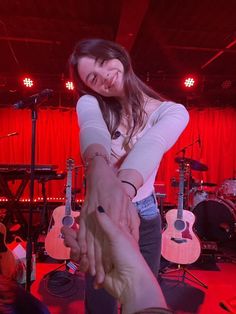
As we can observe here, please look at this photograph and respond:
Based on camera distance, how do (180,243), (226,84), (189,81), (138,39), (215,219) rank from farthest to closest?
(226,84)
(189,81)
(138,39)
(215,219)
(180,243)

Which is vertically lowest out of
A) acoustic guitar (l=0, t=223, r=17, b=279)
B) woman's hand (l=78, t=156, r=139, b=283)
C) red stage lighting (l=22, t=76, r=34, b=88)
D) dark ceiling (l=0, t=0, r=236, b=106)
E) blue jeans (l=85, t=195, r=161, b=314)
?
acoustic guitar (l=0, t=223, r=17, b=279)

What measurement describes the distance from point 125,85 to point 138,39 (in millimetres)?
4888

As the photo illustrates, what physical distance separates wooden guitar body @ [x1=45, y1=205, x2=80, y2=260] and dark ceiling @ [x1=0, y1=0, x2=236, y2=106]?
2.69 meters

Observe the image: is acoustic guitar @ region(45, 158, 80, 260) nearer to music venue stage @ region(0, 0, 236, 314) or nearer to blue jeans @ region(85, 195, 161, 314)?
music venue stage @ region(0, 0, 236, 314)

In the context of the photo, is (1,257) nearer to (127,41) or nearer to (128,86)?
(128,86)

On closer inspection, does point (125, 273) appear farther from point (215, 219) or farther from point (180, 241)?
point (215, 219)

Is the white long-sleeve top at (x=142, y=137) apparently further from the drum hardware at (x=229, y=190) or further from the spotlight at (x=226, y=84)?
the spotlight at (x=226, y=84)

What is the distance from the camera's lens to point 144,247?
3.55ft

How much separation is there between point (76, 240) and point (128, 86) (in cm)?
55

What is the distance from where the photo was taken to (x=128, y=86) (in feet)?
3.21

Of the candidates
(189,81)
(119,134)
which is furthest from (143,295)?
(189,81)

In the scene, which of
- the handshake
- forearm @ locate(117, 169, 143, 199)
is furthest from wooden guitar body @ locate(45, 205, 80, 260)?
the handshake

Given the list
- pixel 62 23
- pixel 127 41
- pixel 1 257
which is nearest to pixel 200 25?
pixel 127 41

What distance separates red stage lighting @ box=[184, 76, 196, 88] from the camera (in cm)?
666
